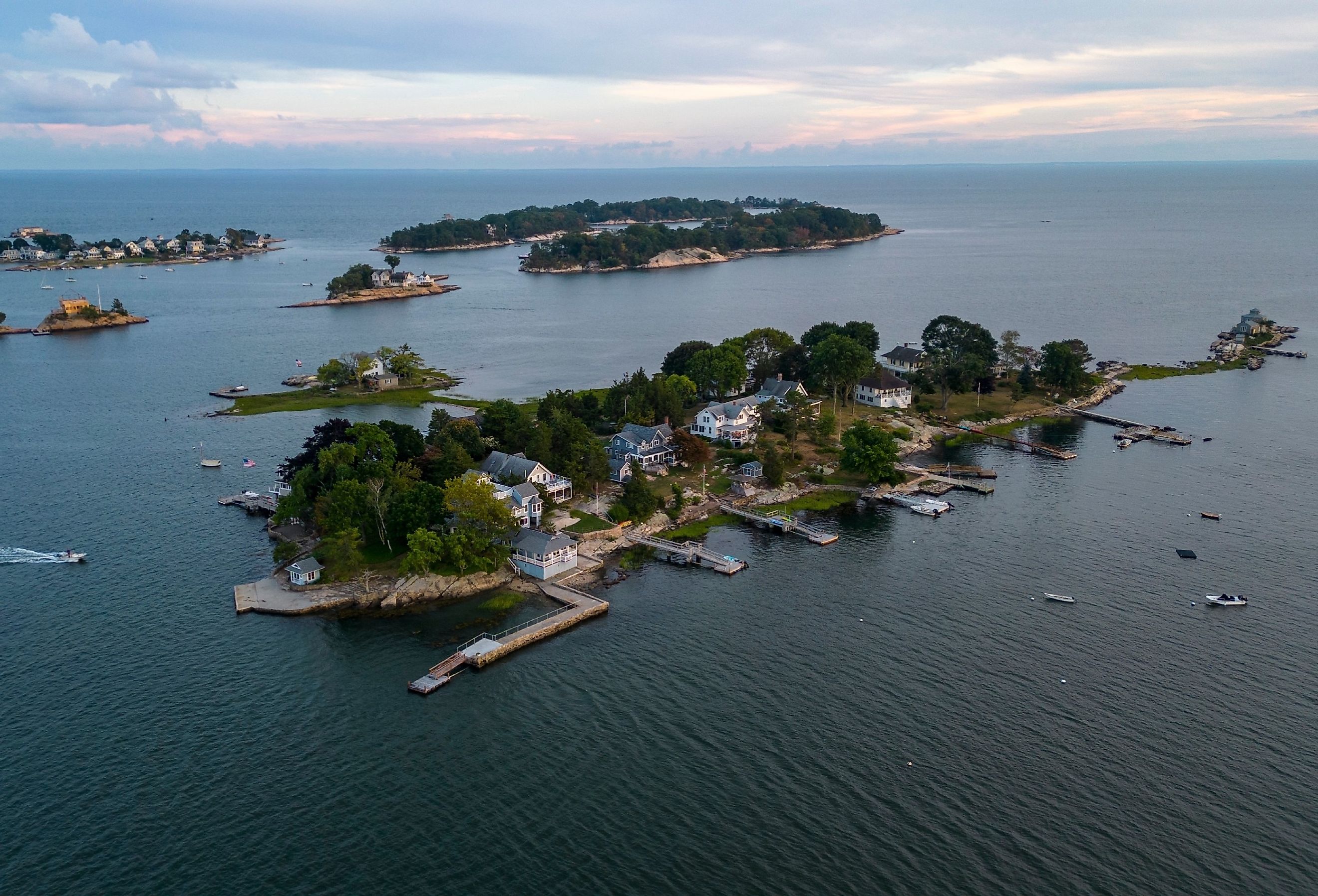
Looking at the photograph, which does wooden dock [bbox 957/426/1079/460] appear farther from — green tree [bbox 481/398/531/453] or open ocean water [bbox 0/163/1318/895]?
green tree [bbox 481/398/531/453]

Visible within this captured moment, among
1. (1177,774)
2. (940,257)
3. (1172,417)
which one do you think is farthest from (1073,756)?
(940,257)

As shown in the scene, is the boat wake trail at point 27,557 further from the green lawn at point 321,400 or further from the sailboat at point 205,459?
the green lawn at point 321,400

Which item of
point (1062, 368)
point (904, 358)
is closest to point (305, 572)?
point (904, 358)

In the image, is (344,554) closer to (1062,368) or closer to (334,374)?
(334,374)

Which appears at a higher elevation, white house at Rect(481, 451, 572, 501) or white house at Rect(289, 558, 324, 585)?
white house at Rect(481, 451, 572, 501)

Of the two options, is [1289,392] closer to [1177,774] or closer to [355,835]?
[1177,774]

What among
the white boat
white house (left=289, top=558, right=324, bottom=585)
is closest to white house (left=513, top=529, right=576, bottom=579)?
white house (left=289, top=558, right=324, bottom=585)
